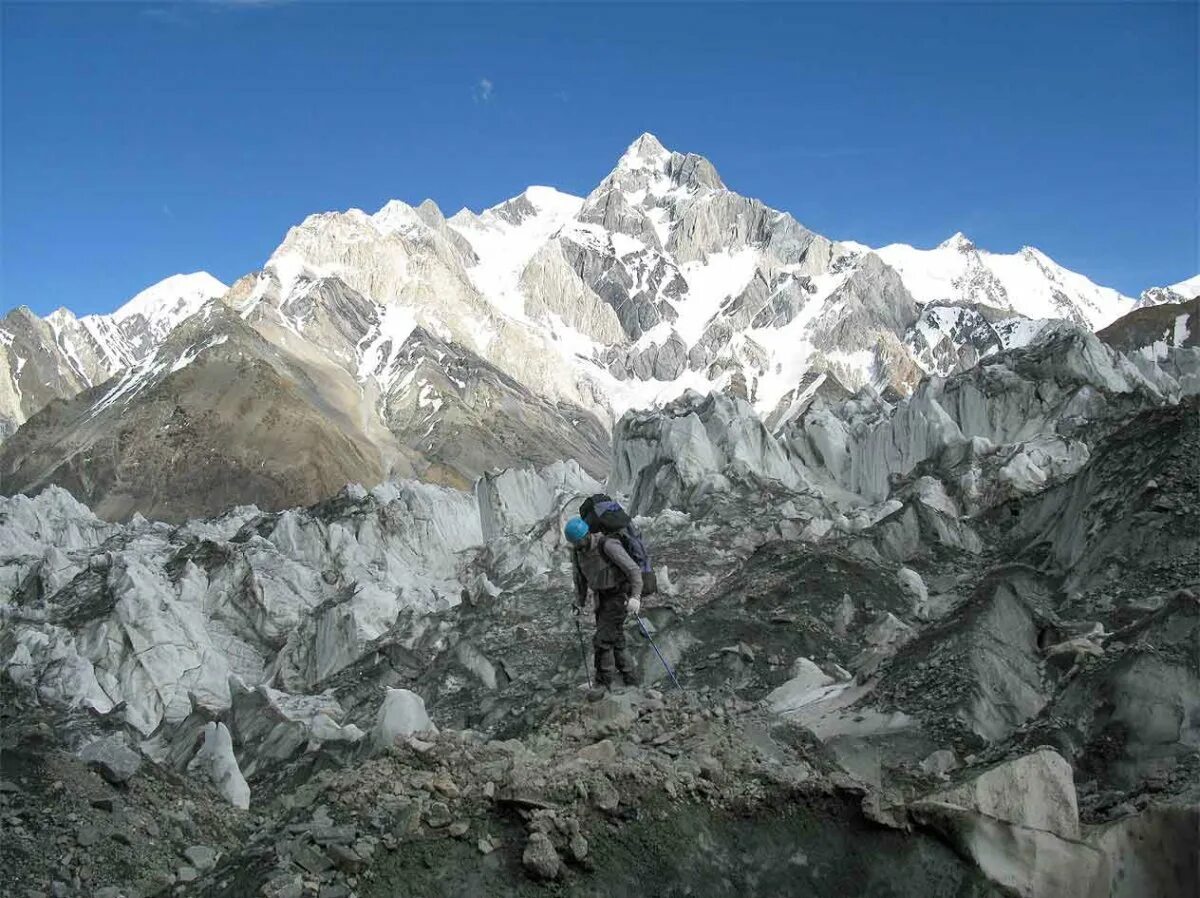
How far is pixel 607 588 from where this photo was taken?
10.4 m

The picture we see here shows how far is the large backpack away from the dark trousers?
1.39ft

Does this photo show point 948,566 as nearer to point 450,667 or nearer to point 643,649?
point 643,649

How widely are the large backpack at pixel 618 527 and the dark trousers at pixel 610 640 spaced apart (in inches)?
16.7

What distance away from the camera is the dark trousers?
10.5m

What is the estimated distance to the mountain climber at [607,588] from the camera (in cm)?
1012

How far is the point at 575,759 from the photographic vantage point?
836 centimetres

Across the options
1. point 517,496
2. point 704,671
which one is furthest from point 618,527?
point 517,496

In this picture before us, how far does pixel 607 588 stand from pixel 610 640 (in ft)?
1.99

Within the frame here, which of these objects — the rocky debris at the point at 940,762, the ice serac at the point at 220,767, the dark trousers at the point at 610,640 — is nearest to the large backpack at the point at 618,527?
the dark trousers at the point at 610,640

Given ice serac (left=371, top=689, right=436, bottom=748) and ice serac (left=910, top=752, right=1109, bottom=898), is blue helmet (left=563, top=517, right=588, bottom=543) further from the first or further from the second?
ice serac (left=371, top=689, right=436, bottom=748)

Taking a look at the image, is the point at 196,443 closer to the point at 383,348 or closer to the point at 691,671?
the point at 383,348

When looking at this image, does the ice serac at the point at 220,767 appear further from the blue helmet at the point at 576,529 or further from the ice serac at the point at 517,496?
the ice serac at the point at 517,496

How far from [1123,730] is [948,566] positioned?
1631 centimetres

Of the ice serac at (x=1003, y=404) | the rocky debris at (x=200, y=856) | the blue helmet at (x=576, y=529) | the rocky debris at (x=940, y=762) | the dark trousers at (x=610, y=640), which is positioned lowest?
the rocky debris at (x=200, y=856)
